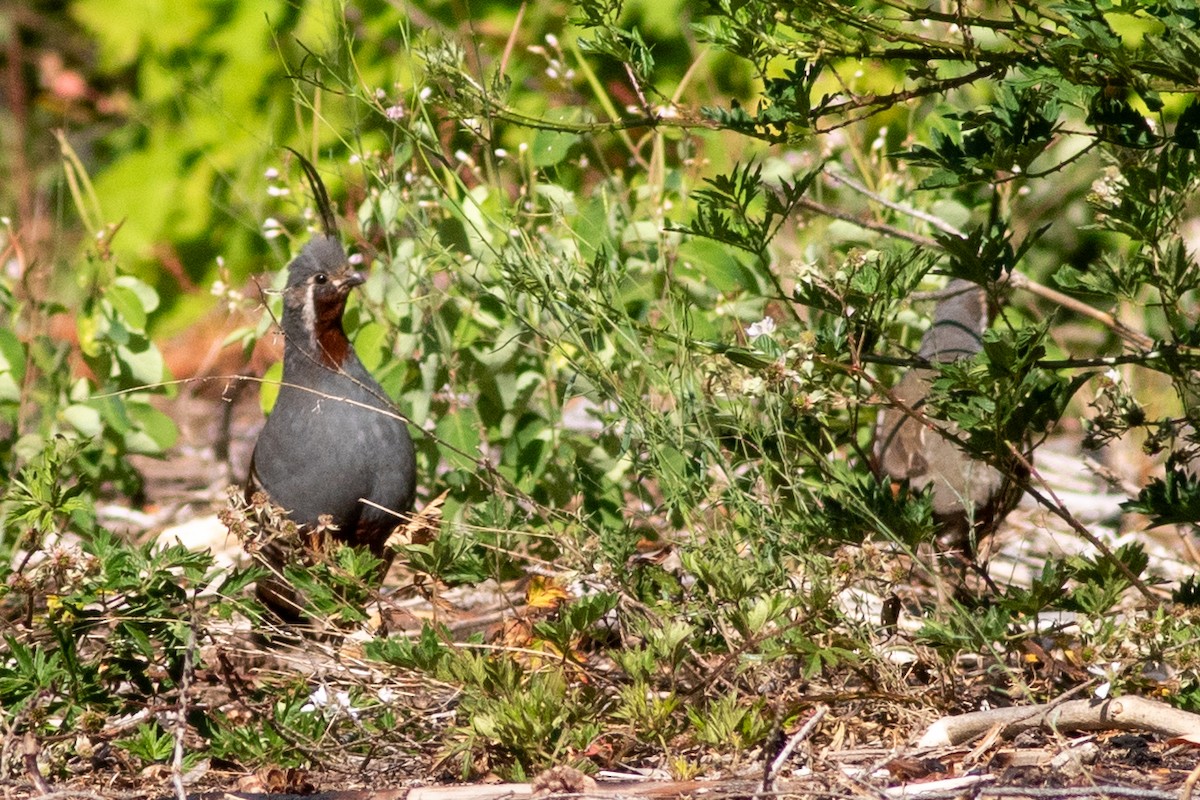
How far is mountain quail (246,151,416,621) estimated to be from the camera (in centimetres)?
Answer: 419

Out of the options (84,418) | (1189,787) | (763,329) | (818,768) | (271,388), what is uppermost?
(763,329)

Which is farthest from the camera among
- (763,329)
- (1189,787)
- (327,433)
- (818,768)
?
(327,433)

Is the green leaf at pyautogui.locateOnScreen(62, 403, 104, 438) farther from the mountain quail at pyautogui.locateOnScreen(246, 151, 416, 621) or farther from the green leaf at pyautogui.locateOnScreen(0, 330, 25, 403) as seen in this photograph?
the mountain quail at pyautogui.locateOnScreen(246, 151, 416, 621)

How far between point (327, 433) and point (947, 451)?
5.83 feet

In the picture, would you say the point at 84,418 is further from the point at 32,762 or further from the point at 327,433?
the point at 32,762

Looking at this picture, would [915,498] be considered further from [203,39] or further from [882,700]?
[203,39]

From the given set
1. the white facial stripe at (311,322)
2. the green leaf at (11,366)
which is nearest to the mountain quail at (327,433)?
the white facial stripe at (311,322)

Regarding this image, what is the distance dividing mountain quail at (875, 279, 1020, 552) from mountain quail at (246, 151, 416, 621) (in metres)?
1.36

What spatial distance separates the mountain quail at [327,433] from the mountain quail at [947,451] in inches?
53.6

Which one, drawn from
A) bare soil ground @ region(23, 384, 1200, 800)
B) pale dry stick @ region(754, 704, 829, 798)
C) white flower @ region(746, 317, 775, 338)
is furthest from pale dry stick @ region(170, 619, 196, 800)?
white flower @ region(746, 317, 775, 338)

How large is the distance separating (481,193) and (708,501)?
1794mm

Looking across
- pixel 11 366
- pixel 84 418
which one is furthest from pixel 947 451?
pixel 11 366

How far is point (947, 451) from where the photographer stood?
437 centimetres

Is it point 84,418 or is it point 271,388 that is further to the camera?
point 84,418
